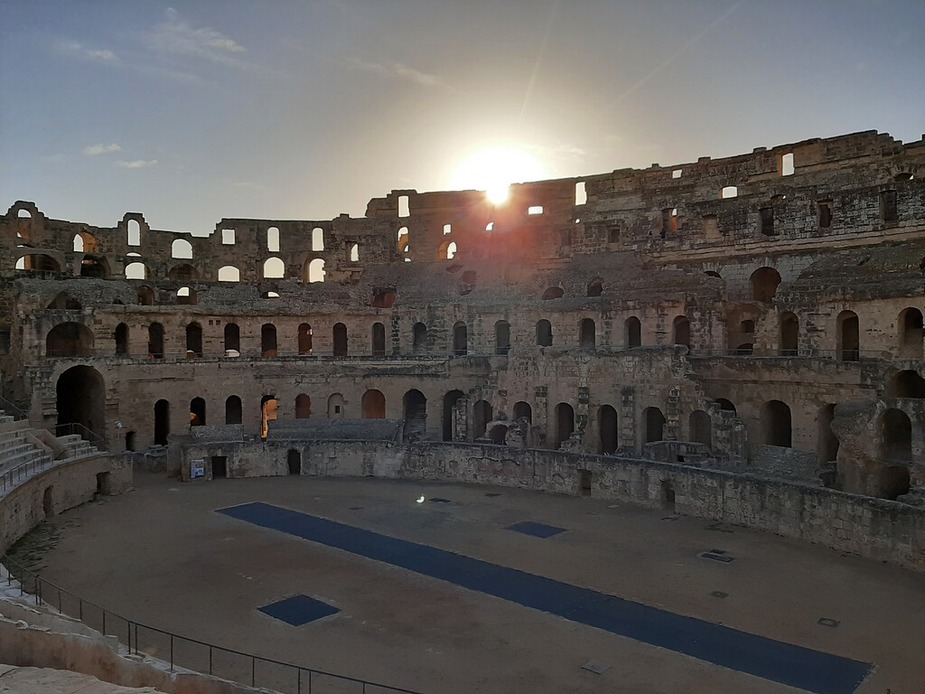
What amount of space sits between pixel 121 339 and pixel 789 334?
95.2ft

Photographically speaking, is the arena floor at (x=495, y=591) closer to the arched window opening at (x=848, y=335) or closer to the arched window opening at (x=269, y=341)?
the arched window opening at (x=848, y=335)

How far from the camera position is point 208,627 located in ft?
40.4

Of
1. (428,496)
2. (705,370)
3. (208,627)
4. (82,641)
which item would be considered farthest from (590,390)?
(82,641)

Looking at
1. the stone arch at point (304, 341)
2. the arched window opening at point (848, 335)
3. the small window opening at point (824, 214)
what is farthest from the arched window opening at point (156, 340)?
the small window opening at point (824, 214)

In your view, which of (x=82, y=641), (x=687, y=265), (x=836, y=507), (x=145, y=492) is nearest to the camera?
(x=82, y=641)

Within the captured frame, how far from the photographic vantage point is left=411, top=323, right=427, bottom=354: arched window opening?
3525 cm

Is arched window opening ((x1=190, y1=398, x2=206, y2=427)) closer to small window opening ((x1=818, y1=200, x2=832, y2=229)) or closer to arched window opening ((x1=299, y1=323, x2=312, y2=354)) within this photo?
arched window opening ((x1=299, y1=323, x2=312, y2=354))

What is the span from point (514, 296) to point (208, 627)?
25.1m

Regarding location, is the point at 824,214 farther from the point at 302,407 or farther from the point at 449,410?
the point at 302,407

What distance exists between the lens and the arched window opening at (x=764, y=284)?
30.9m

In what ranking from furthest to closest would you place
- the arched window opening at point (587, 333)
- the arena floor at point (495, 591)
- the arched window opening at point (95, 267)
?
the arched window opening at point (95, 267), the arched window opening at point (587, 333), the arena floor at point (495, 591)

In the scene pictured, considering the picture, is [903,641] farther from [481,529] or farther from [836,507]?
[481,529]

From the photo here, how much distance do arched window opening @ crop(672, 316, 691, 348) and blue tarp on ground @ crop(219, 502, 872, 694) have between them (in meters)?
16.6

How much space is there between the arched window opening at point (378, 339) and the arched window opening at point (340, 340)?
74.1 inches
